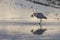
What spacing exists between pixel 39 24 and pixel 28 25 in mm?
618

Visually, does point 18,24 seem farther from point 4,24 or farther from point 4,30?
point 4,30

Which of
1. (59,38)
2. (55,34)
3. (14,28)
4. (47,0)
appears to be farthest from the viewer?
(47,0)

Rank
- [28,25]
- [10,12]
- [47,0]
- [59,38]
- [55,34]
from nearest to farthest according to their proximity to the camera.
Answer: [59,38], [55,34], [28,25], [10,12], [47,0]

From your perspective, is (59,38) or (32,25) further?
(32,25)

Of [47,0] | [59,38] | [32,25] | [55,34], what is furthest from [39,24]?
[47,0]

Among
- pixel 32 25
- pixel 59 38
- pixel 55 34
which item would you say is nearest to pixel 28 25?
pixel 32 25

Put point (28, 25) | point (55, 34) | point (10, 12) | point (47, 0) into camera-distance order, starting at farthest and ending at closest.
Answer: point (47, 0) → point (10, 12) → point (28, 25) → point (55, 34)

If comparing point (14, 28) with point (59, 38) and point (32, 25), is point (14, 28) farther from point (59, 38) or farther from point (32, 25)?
point (59, 38)

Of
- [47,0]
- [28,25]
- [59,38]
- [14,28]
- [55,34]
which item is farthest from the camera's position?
[47,0]

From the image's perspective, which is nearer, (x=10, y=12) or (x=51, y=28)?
(x=51, y=28)

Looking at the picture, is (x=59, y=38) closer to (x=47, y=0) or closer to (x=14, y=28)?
(x=14, y=28)

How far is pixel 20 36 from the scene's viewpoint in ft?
40.4

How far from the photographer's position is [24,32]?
13.5 meters

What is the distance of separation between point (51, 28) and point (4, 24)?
232cm
